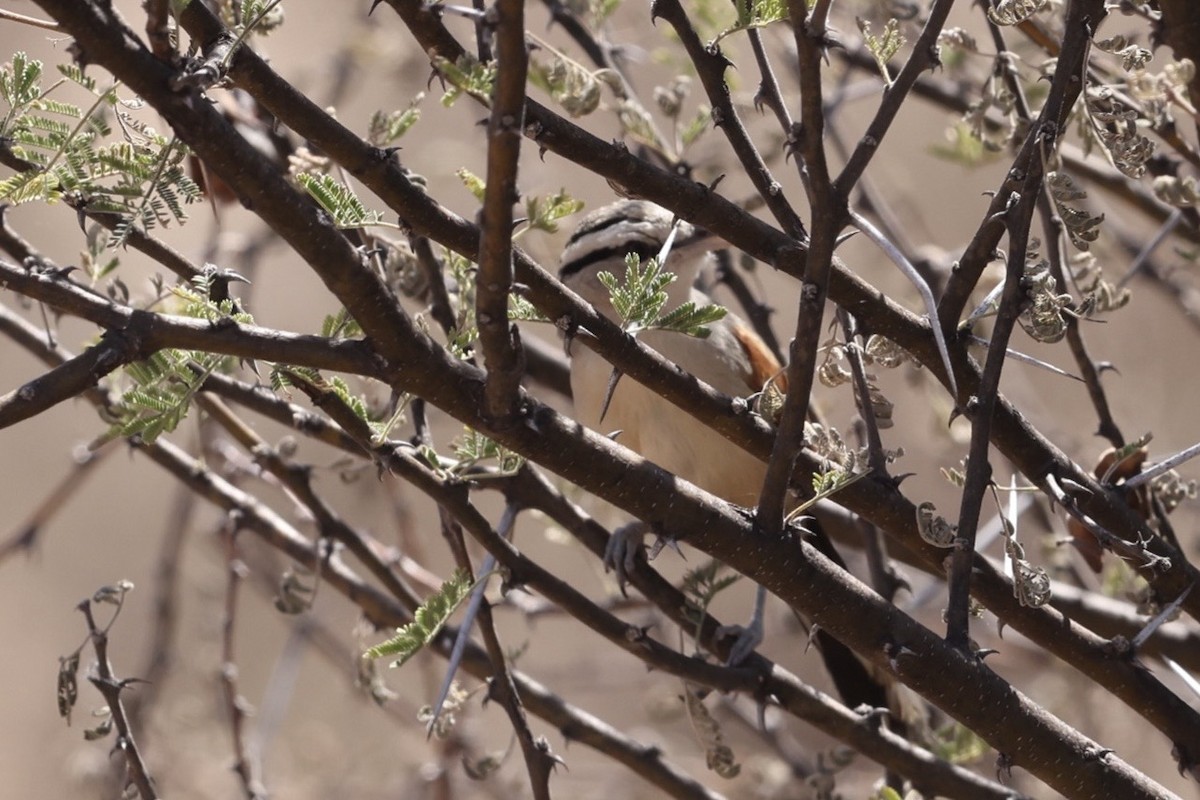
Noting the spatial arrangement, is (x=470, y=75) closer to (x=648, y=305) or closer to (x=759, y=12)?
(x=648, y=305)

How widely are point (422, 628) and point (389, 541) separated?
6.63m

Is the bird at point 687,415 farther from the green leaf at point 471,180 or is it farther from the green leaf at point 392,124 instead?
the green leaf at point 471,180

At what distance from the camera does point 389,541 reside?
8984 mm

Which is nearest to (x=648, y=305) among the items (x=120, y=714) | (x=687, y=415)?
(x=120, y=714)

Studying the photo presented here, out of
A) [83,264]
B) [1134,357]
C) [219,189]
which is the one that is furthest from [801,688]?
[1134,357]

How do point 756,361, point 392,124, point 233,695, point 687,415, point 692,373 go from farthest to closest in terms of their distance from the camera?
point 756,361 < point 692,373 < point 687,415 < point 233,695 < point 392,124

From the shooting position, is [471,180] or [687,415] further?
[687,415]

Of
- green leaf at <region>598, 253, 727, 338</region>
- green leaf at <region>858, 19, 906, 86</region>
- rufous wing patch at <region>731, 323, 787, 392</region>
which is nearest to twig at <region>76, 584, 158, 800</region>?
green leaf at <region>598, 253, 727, 338</region>

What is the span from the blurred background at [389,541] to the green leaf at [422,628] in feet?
5.69

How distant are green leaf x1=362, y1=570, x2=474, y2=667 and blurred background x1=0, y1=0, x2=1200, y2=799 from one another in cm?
173

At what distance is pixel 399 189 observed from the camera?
240cm

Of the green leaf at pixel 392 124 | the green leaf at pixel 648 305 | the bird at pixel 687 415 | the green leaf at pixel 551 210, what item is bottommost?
the green leaf at pixel 648 305

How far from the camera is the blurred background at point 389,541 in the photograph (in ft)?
18.4

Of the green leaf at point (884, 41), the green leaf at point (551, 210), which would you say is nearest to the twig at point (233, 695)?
the green leaf at point (551, 210)
